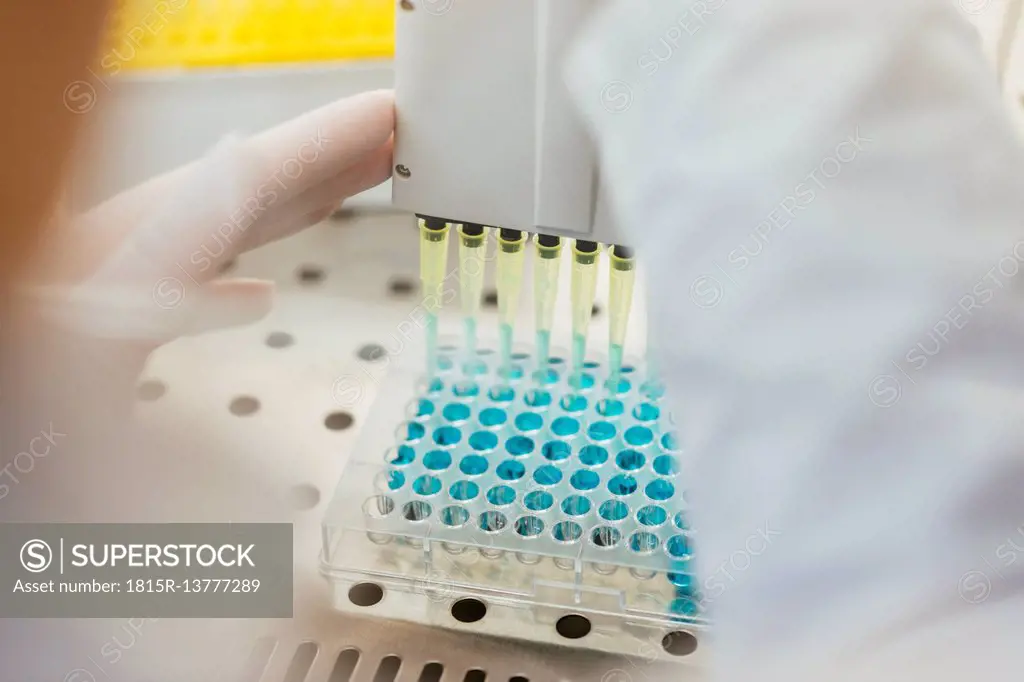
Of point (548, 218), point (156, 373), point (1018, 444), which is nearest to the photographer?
point (1018, 444)

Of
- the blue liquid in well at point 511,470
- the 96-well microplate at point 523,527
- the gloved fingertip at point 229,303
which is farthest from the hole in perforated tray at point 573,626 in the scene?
the gloved fingertip at point 229,303

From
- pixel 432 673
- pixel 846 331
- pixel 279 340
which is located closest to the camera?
pixel 846 331

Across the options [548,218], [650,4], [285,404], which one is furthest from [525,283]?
[650,4]

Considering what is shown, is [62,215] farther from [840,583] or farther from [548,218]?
[840,583]

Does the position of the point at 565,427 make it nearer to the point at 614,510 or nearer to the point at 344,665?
the point at 614,510

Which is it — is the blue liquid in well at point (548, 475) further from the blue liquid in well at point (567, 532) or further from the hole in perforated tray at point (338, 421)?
the hole in perforated tray at point (338, 421)

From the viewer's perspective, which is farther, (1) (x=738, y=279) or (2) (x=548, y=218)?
(2) (x=548, y=218)

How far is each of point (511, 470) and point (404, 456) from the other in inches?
3.1

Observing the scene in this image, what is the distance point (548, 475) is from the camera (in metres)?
0.65

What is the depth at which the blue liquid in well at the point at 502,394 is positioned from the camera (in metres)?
0.72

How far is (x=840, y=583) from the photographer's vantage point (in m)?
0.37

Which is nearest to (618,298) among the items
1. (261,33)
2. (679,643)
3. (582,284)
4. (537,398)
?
(582,284)

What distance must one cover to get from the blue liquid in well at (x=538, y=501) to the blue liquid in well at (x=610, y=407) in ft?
0.34

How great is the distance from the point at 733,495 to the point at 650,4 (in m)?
0.23
